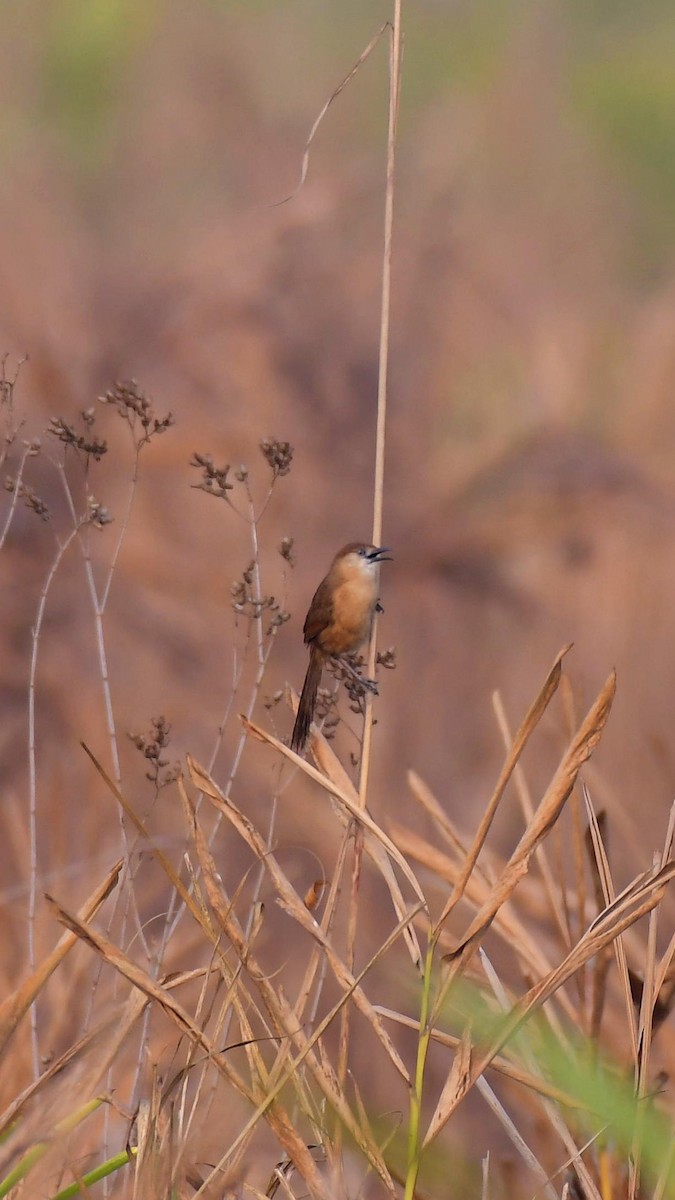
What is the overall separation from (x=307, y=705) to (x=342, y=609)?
0.32ft

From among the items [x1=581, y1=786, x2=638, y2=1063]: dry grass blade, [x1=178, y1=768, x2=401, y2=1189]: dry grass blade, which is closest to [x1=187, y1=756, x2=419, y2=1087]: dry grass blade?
[x1=178, y1=768, x2=401, y2=1189]: dry grass blade

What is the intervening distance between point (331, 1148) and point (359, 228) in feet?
4.05

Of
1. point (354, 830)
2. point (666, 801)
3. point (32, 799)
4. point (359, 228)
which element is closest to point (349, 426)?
point (359, 228)

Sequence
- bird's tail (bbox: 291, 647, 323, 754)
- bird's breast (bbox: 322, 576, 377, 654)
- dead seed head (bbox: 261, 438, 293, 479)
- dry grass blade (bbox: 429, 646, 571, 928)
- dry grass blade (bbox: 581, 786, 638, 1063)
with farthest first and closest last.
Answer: bird's breast (bbox: 322, 576, 377, 654) < bird's tail (bbox: 291, 647, 323, 754) < dead seed head (bbox: 261, 438, 293, 479) < dry grass blade (bbox: 581, 786, 638, 1063) < dry grass blade (bbox: 429, 646, 571, 928)

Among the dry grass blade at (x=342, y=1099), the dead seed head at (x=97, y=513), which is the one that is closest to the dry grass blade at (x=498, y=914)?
the dry grass blade at (x=342, y=1099)

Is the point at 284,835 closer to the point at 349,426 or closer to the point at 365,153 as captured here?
the point at 349,426

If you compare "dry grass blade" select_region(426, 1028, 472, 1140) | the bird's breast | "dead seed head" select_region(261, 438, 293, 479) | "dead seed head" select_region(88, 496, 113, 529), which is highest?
the bird's breast

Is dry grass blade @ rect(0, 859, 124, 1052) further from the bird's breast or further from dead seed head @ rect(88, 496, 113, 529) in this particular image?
the bird's breast

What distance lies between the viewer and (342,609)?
1049 millimetres

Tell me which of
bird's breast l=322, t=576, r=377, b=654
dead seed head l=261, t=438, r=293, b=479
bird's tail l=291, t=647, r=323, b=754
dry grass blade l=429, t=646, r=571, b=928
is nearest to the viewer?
dry grass blade l=429, t=646, r=571, b=928

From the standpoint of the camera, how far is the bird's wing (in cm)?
106

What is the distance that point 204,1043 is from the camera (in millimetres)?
346

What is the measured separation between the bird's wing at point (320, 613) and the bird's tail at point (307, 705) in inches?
0.8

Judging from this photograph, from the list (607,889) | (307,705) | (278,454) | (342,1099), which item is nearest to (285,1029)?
(342,1099)
